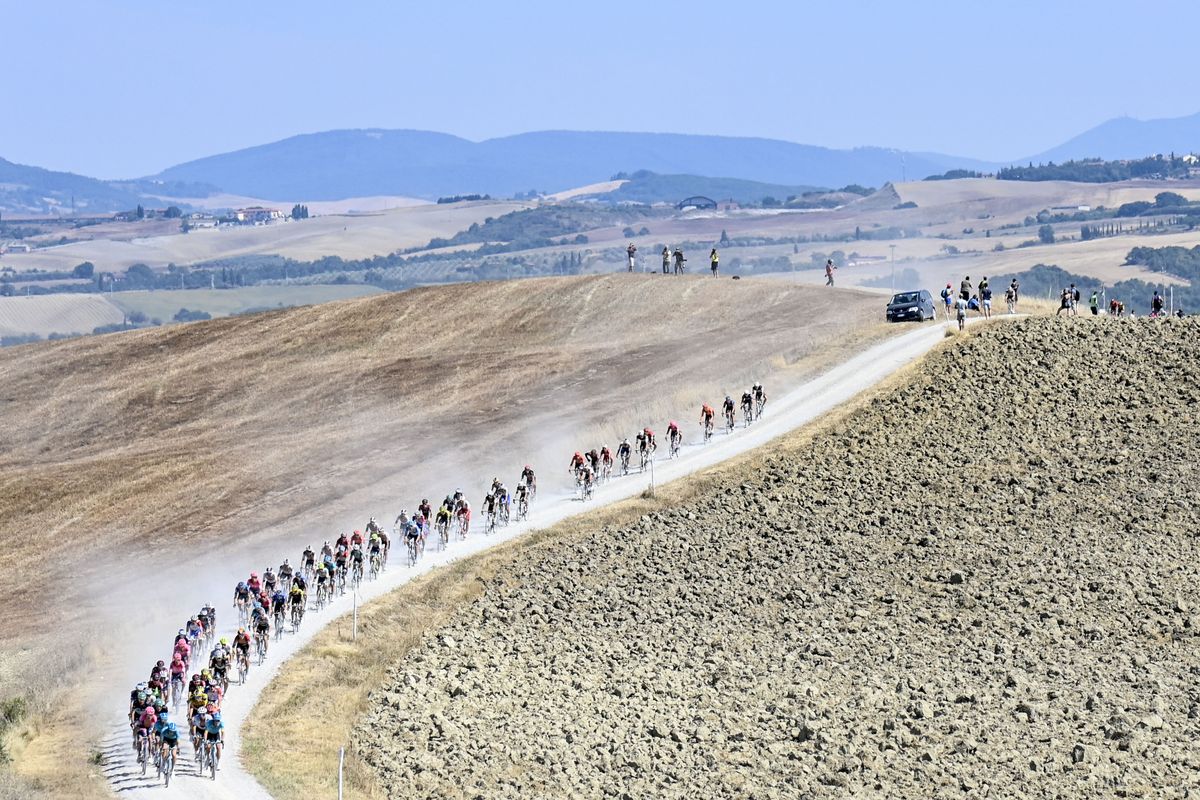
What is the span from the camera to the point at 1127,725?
120 ft

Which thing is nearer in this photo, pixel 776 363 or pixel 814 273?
pixel 776 363

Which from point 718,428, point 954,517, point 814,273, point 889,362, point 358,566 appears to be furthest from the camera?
point 814,273

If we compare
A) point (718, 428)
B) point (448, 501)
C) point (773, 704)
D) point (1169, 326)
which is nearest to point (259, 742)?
point (773, 704)

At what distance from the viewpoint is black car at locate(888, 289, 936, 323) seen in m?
76.4

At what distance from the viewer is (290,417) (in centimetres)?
7856

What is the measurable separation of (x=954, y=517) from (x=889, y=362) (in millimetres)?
14631

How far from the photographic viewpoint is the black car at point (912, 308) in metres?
76.4

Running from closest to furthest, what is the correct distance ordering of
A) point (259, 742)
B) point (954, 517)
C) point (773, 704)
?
point (259, 742) → point (773, 704) → point (954, 517)

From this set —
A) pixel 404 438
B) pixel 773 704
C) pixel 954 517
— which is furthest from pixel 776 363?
pixel 773 704

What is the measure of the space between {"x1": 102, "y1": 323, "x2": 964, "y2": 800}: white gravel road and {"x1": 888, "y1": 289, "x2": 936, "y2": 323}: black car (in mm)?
1493

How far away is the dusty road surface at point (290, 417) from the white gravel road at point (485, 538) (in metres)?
0.90

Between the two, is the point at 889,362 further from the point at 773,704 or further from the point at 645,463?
the point at 773,704

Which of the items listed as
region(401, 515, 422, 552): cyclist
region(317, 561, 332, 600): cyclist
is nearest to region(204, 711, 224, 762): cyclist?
region(317, 561, 332, 600): cyclist

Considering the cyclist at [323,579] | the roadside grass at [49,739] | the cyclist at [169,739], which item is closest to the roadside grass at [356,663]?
the cyclist at [323,579]
